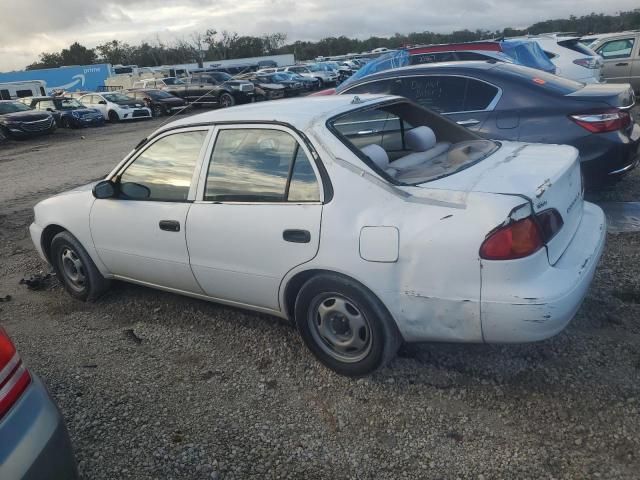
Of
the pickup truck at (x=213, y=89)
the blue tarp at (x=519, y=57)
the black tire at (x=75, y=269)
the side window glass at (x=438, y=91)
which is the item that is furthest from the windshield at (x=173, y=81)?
the black tire at (x=75, y=269)

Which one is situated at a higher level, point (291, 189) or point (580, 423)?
point (291, 189)

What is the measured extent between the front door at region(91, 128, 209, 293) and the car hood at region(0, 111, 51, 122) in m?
19.0

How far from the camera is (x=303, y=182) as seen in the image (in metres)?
3.10

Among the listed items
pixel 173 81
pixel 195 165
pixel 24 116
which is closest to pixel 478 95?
pixel 195 165

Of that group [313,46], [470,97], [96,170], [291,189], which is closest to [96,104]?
[96,170]

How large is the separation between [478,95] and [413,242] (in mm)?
3467

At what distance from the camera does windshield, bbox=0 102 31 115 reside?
2106 centimetres

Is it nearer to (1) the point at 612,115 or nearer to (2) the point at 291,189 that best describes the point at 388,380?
(2) the point at 291,189

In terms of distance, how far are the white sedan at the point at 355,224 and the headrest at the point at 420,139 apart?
10 mm

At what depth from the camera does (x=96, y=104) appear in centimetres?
2561

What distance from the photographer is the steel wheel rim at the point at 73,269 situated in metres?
4.53

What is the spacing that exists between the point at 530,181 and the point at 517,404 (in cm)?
117

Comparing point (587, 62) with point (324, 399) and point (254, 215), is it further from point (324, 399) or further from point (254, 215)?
point (324, 399)

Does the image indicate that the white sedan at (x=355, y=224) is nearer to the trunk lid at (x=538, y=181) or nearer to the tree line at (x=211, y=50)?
the trunk lid at (x=538, y=181)
